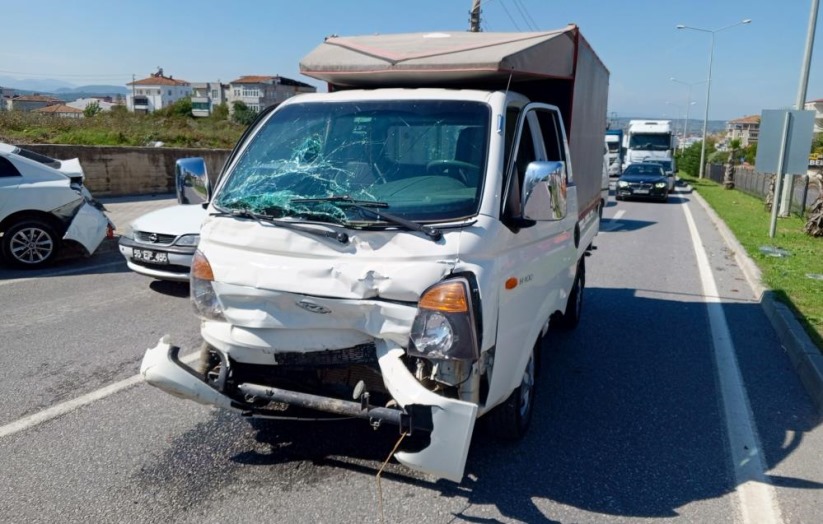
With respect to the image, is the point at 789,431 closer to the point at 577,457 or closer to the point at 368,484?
the point at 577,457

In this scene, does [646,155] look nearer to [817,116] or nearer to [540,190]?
[817,116]

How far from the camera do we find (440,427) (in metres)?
3.04

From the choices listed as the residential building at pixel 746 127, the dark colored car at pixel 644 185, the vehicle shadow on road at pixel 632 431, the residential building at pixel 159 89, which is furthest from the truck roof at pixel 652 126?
the residential building at pixel 159 89

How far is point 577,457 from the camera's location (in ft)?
13.6

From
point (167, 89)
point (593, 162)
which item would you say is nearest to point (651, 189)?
point (593, 162)

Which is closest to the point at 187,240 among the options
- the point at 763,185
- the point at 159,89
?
the point at 763,185

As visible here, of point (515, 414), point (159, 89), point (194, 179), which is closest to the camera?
point (515, 414)

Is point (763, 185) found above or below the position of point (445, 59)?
below

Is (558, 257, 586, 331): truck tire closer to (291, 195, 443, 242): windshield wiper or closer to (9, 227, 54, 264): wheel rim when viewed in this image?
(291, 195, 443, 242): windshield wiper

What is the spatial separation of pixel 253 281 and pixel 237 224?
452mm

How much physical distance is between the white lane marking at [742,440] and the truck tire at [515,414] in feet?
4.15

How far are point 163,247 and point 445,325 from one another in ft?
18.5

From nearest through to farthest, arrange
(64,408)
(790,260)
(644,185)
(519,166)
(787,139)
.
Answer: (519,166), (64,408), (790,260), (787,139), (644,185)

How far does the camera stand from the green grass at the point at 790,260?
7620 millimetres
